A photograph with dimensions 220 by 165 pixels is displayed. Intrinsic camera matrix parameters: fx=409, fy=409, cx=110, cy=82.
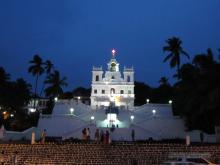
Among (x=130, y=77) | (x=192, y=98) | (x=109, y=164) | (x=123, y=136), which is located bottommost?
(x=109, y=164)

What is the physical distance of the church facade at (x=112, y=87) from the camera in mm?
68500

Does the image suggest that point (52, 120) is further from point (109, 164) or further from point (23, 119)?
point (109, 164)

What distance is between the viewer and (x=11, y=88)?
53625 mm

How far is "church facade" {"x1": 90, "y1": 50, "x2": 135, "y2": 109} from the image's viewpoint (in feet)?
225

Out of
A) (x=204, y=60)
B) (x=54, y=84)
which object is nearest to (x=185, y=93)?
(x=204, y=60)

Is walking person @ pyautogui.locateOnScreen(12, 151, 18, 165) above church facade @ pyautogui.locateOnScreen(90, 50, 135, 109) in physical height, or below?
below

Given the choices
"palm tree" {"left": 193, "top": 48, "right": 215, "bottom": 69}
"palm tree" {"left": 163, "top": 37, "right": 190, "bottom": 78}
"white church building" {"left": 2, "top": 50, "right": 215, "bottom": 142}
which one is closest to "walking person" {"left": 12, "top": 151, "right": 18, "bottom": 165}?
"white church building" {"left": 2, "top": 50, "right": 215, "bottom": 142}

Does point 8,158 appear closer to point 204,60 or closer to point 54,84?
point 204,60

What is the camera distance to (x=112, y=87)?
70500mm

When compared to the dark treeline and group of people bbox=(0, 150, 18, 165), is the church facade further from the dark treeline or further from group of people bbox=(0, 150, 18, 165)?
group of people bbox=(0, 150, 18, 165)

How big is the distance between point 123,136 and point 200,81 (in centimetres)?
876

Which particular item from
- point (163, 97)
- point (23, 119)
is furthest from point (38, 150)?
point (163, 97)

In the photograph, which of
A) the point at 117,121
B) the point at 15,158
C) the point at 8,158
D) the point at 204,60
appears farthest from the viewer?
the point at 117,121

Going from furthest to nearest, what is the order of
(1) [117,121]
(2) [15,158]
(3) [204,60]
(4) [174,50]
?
(4) [174,50] < (1) [117,121] < (3) [204,60] < (2) [15,158]
